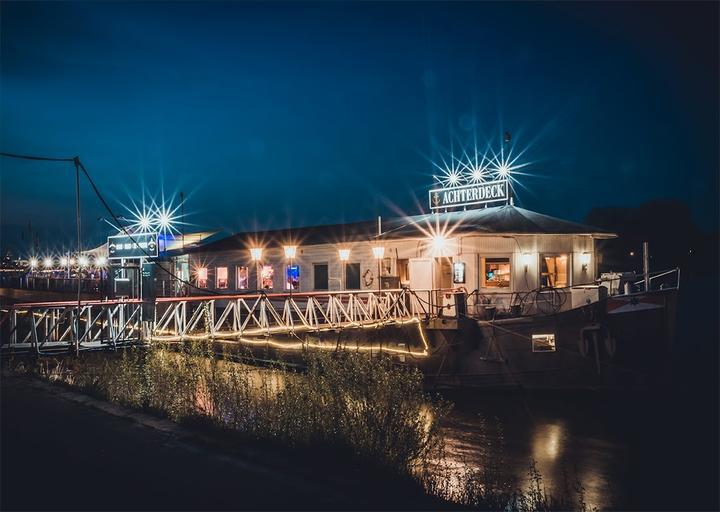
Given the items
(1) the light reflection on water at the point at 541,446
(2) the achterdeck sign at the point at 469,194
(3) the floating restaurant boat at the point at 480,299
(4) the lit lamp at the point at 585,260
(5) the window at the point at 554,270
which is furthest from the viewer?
(2) the achterdeck sign at the point at 469,194

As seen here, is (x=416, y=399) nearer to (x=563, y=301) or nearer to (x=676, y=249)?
(x=563, y=301)

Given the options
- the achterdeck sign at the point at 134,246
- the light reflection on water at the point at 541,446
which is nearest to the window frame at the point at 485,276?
the light reflection on water at the point at 541,446

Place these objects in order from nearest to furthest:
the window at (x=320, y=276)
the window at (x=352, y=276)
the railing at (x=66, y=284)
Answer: the window at (x=352, y=276)
the window at (x=320, y=276)
the railing at (x=66, y=284)

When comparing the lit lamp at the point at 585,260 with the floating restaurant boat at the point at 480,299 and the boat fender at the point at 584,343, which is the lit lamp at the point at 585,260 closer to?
the floating restaurant boat at the point at 480,299

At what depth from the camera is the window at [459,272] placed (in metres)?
23.0

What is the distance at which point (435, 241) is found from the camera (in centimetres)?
2383

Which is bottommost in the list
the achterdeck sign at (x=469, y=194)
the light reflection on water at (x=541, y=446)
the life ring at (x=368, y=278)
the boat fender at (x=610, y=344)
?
the light reflection on water at (x=541, y=446)

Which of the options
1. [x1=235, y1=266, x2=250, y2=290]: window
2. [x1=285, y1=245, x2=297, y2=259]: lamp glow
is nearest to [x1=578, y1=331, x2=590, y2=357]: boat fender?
[x1=285, y1=245, x2=297, y2=259]: lamp glow

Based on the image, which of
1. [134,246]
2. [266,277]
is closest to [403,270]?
[266,277]

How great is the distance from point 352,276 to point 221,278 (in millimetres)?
9970

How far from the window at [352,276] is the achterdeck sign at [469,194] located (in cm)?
467

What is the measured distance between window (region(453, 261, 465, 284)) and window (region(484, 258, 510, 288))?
91 cm

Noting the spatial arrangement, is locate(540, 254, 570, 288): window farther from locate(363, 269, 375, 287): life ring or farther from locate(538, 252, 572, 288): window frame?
locate(363, 269, 375, 287): life ring

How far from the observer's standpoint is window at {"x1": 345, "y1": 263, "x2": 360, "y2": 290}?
27328 mm
